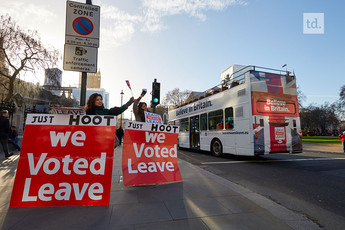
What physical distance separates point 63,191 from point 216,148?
320 inches

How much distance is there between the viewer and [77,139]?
3098 mm

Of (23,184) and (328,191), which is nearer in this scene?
(23,184)

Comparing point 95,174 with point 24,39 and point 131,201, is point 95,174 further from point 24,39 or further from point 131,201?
point 24,39

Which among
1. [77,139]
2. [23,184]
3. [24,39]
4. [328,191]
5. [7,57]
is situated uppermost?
[24,39]

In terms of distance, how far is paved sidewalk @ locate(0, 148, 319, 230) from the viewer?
2.27 meters

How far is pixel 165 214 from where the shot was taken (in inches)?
101

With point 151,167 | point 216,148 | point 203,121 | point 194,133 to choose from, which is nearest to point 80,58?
point 151,167

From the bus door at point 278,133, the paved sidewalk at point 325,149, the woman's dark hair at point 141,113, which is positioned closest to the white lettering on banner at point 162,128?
the woman's dark hair at point 141,113

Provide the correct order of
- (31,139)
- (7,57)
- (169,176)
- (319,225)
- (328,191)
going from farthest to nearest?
(7,57) < (169,176) < (328,191) < (31,139) < (319,225)

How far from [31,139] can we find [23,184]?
0.67 metres

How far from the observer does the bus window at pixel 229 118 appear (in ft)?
28.8

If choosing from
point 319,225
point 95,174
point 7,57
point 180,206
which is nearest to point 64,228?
point 95,174

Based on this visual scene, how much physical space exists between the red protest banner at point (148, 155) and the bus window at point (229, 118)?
503cm

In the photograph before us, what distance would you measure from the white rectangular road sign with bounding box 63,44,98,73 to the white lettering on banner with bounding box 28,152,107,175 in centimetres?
177
